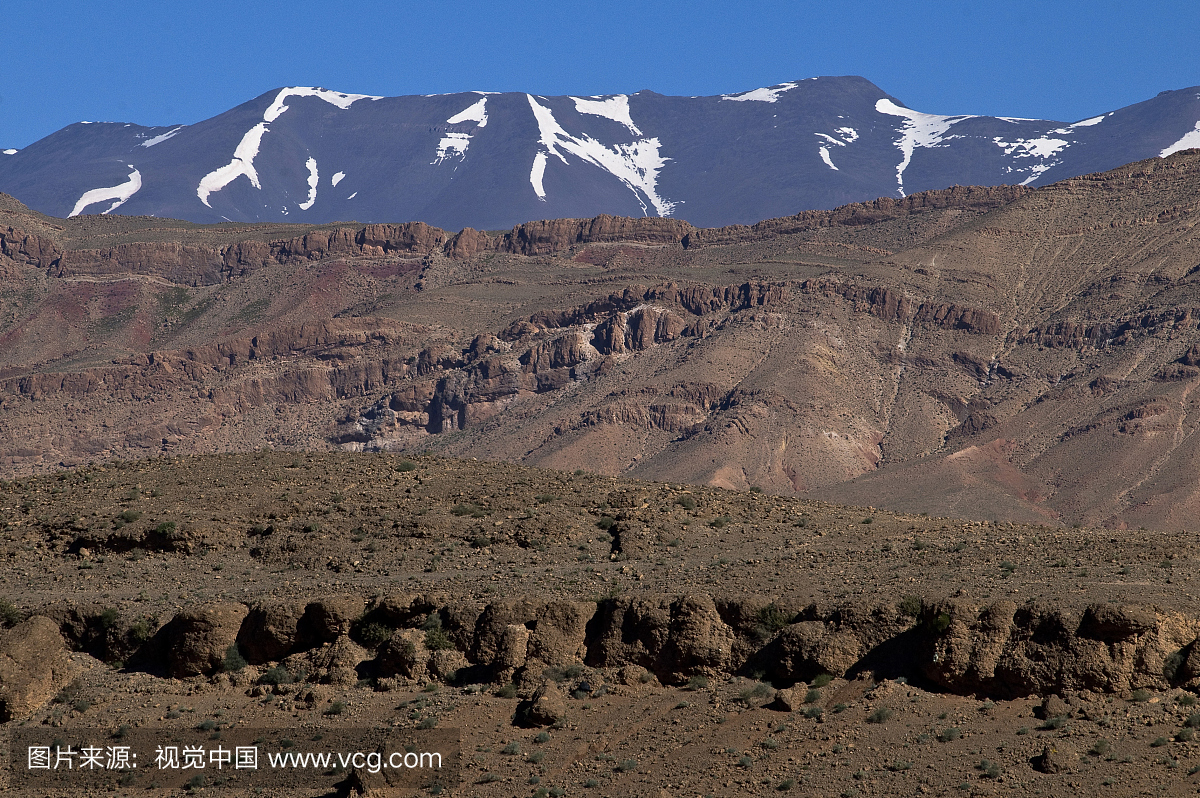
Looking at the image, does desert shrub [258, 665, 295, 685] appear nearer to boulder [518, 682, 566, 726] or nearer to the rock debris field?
the rock debris field

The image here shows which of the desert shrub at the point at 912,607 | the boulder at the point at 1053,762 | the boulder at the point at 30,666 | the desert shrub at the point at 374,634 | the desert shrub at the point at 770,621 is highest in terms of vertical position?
the desert shrub at the point at 912,607

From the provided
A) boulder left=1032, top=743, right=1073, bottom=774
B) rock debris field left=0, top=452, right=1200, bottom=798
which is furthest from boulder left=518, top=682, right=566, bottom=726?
boulder left=1032, top=743, right=1073, bottom=774

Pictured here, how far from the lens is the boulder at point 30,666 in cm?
2486

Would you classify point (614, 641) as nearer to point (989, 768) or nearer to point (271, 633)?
point (271, 633)

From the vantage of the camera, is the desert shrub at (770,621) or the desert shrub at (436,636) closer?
the desert shrub at (770,621)

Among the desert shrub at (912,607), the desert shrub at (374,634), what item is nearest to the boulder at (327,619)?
the desert shrub at (374,634)

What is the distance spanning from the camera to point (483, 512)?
3238 cm

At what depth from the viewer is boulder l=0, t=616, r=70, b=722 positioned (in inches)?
979

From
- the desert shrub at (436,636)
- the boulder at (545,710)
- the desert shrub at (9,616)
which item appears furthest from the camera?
the desert shrub at (9,616)

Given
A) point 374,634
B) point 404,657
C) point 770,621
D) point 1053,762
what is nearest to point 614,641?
point 770,621

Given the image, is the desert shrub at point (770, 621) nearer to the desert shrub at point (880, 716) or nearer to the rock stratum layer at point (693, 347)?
the desert shrub at point (880, 716)

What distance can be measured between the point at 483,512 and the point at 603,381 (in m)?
91.8

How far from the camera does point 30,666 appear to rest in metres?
25.4

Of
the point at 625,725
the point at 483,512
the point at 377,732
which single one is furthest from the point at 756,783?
the point at 483,512
